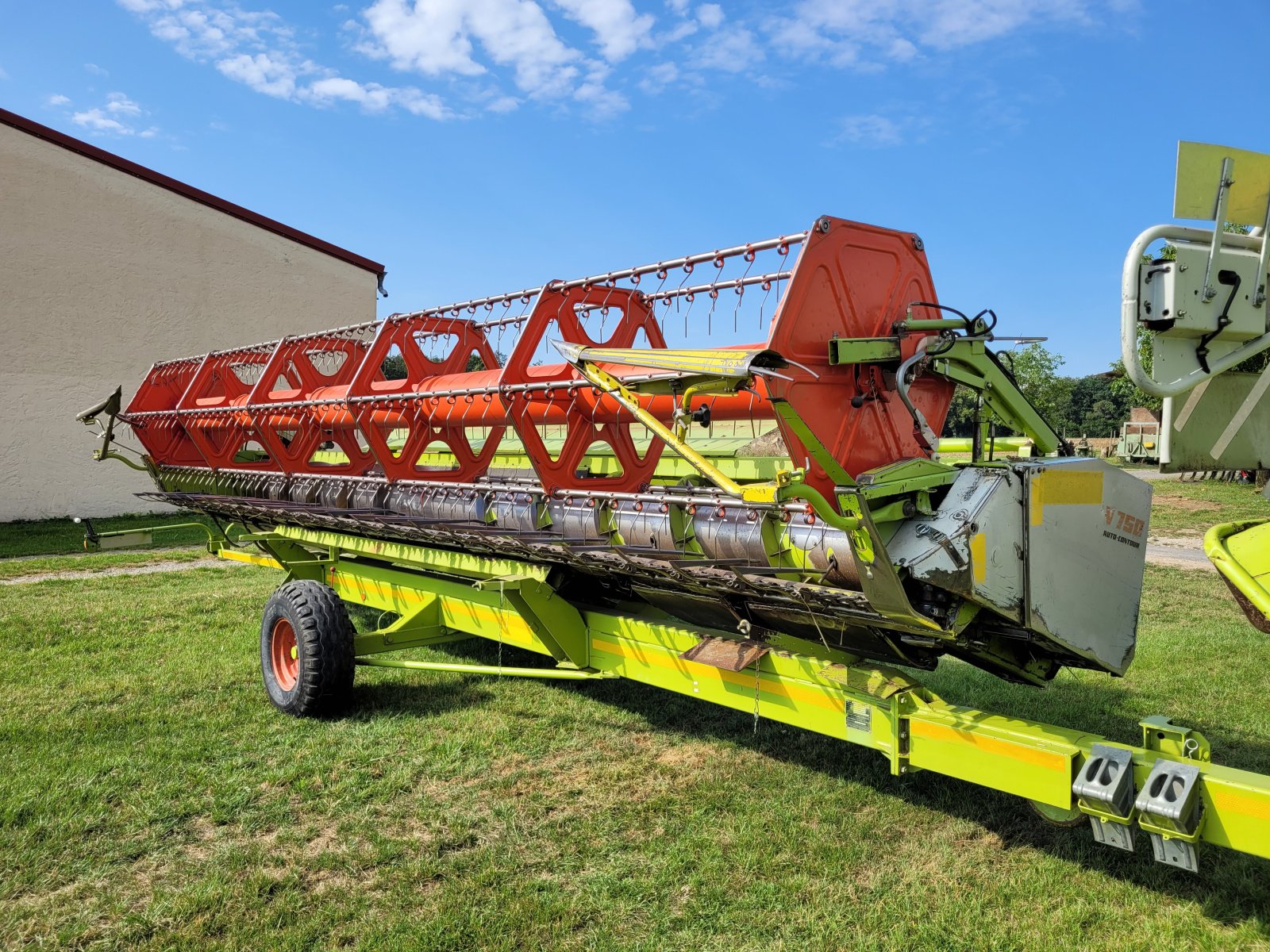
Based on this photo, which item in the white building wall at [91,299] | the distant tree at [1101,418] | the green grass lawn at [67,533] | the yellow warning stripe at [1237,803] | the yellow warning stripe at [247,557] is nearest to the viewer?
the yellow warning stripe at [1237,803]

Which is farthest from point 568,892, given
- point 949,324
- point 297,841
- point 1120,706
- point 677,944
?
point 1120,706

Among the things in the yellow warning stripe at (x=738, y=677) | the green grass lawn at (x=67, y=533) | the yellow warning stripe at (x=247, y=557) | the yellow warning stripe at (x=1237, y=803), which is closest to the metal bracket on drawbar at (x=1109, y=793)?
the yellow warning stripe at (x=1237, y=803)

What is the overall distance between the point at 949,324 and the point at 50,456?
19.4m

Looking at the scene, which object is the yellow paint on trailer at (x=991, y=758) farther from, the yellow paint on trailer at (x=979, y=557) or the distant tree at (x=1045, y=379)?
the distant tree at (x=1045, y=379)

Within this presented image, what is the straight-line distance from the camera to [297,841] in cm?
389

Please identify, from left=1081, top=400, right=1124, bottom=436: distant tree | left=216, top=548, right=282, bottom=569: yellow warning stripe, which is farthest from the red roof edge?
left=1081, top=400, right=1124, bottom=436: distant tree

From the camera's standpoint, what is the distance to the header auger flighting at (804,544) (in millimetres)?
3096

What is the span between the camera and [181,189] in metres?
18.9

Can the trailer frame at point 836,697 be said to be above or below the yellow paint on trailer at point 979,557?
below

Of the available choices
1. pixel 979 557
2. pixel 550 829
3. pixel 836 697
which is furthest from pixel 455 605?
pixel 979 557

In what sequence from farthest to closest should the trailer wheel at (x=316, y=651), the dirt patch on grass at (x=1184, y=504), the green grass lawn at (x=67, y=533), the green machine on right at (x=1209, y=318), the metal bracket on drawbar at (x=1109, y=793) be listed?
1. the dirt patch on grass at (x=1184, y=504)
2. the green grass lawn at (x=67, y=533)
3. the trailer wheel at (x=316, y=651)
4. the metal bracket on drawbar at (x=1109, y=793)
5. the green machine on right at (x=1209, y=318)

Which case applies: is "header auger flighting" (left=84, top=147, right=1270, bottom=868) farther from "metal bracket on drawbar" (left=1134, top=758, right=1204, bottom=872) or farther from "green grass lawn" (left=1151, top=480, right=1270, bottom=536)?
"green grass lawn" (left=1151, top=480, right=1270, bottom=536)

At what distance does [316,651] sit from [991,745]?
3947 millimetres

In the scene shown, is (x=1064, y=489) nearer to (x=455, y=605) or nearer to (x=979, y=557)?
(x=979, y=557)
